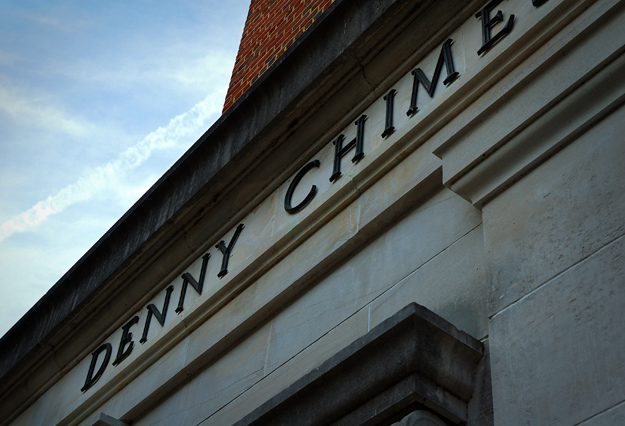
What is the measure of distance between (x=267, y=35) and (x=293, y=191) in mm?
3971

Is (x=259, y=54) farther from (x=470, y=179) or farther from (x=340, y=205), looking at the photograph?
(x=470, y=179)

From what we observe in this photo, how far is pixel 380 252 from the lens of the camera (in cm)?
521

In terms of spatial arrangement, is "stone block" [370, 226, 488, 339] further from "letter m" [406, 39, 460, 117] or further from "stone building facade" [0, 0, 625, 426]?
"letter m" [406, 39, 460, 117]

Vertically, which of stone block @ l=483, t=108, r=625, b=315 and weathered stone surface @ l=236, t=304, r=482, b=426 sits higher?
stone block @ l=483, t=108, r=625, b=315

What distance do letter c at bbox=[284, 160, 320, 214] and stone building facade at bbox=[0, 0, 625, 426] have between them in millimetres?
15

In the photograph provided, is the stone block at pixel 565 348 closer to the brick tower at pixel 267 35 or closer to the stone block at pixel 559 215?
the stone block at pixel 559 215

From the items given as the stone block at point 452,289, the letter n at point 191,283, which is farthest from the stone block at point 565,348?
the letter n at point 191,283

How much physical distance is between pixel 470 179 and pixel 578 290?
1100mm

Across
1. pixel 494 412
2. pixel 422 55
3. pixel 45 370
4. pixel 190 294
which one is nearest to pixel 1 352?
pixel 45 370

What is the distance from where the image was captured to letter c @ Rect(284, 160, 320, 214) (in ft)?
20.2

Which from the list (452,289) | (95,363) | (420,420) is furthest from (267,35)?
(420,420)

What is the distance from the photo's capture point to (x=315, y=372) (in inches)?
170

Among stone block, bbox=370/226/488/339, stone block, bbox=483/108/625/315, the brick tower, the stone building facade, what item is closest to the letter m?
the stone building facade

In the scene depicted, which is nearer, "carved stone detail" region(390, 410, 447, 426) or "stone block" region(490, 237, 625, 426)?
"stone block" region(490, 237, 625, 426)
